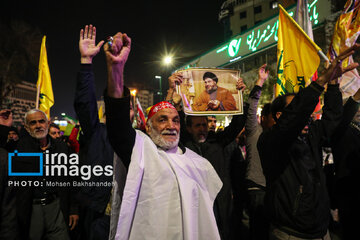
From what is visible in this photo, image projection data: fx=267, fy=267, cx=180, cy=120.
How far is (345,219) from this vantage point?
10.2 feet

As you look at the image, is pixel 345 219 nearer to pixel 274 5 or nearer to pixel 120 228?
pixel 120 228

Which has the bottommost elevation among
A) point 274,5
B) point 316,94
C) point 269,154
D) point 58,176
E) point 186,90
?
point 58,176

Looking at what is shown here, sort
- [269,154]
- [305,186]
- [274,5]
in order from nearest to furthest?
[305,186] < [269,154] < [274,5]

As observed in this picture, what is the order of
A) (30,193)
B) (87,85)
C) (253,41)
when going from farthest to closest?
1. (253,41)
2. (30,193)
3. (87,85)

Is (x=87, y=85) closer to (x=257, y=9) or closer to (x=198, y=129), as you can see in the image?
(x=198, y=129)

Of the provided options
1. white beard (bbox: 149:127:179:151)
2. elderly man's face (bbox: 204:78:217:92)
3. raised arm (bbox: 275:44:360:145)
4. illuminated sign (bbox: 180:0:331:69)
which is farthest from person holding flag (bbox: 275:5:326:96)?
illuminated sign (bbox: 180:0:331:69)

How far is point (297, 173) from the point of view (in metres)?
2.39

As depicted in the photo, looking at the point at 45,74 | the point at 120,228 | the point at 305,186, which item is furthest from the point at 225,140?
the point at 45,74

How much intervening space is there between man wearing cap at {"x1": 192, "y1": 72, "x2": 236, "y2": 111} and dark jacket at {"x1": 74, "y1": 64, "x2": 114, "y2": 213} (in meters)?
1.38

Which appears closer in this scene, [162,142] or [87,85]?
[162,142]

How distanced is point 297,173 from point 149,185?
1332 mm

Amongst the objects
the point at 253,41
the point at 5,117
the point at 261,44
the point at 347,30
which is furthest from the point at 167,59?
the point at 347,30

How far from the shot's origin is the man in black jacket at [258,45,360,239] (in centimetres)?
228

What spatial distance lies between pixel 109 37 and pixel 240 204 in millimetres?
3621
